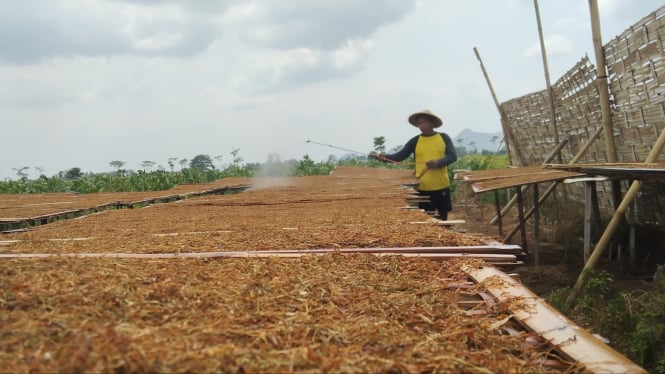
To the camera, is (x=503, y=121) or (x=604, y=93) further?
(x=503, y=121)

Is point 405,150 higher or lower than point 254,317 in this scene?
higher

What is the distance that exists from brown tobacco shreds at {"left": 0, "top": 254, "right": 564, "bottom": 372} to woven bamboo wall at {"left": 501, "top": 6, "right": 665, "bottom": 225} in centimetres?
485

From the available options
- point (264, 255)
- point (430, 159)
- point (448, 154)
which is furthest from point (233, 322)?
point (430, 159)

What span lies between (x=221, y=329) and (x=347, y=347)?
40cm

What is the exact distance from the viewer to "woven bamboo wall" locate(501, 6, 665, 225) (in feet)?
18.5

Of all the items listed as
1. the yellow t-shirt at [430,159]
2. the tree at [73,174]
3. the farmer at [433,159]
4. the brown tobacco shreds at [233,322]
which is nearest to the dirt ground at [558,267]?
the farmer at [433,159]

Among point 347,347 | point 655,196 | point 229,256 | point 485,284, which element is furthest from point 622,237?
point 347,347

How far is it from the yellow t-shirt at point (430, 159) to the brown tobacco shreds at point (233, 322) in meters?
5.36

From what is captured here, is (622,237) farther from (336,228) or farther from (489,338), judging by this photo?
(489,338)

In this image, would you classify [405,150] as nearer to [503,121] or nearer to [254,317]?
[503,121]

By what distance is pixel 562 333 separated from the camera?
1.75 m

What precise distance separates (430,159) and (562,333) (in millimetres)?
6075

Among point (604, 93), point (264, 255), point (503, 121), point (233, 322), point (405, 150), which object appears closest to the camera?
point (233, 322)

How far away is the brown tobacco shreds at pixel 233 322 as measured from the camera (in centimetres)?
135
